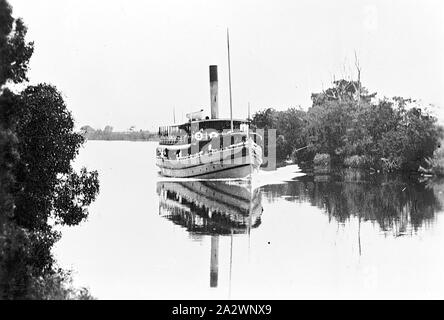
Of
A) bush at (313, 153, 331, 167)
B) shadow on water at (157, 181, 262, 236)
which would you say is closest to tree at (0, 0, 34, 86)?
shadow on water at (157, 181, 262, 236)

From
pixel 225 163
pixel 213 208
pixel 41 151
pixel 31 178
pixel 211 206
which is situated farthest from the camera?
pixel 225 163

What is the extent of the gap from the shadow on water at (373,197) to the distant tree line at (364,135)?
2.58m

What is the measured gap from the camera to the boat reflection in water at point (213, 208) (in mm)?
22134

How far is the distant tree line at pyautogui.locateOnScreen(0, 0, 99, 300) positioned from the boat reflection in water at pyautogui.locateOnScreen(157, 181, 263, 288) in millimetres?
4359

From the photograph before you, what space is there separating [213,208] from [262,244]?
959 centimetres

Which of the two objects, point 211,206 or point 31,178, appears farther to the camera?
point 211,206

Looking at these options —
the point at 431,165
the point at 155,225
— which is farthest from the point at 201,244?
the point at 431,165

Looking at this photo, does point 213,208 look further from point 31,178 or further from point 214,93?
point 214,93

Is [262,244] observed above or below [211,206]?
below

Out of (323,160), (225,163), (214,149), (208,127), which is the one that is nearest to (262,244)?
(214,149)

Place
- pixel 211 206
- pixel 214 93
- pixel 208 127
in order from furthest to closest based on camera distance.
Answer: pixel 214 93
pixel 208 127
pixel 211 206

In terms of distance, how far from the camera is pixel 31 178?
44.0 ft

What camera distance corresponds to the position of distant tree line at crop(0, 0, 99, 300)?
11.0 m

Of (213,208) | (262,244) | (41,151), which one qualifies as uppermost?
(41,151)
